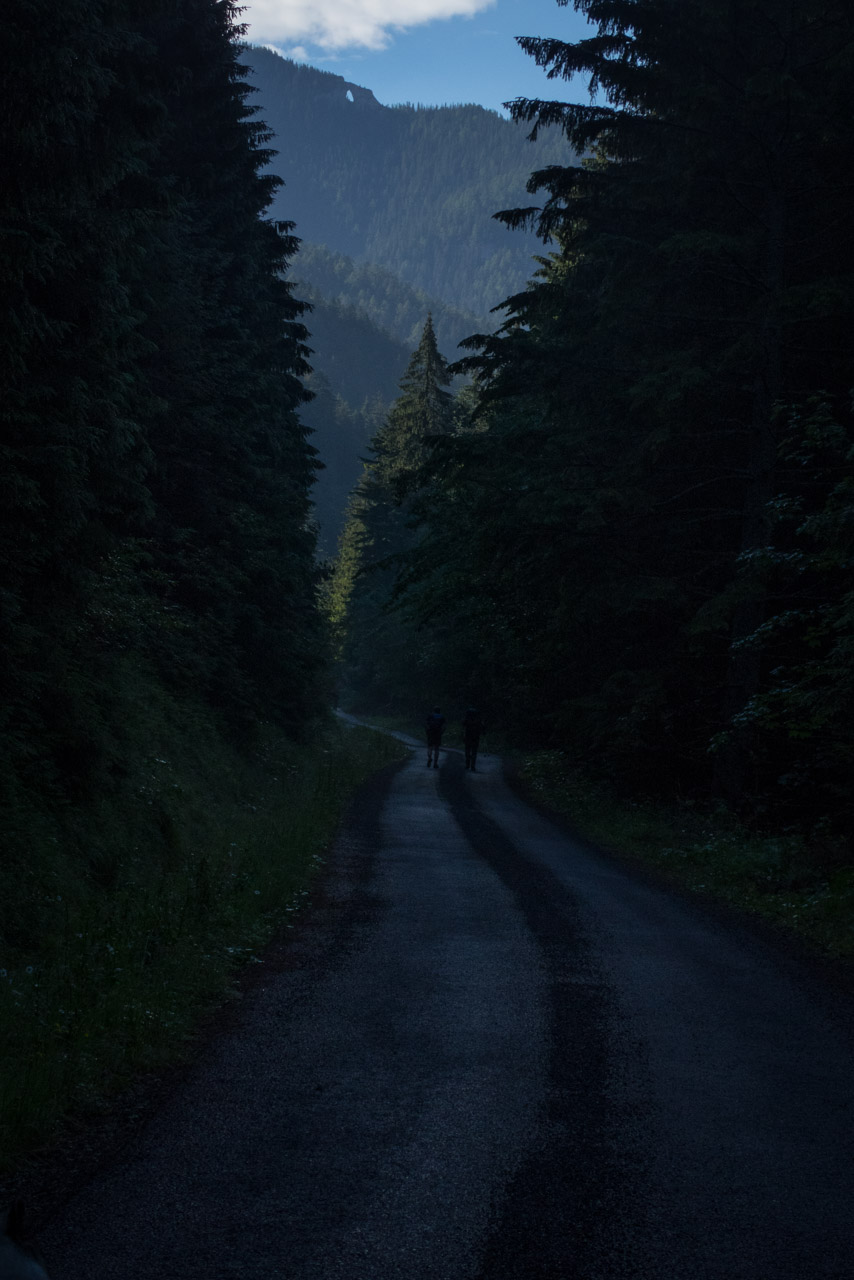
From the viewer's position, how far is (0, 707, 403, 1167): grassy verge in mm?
4816

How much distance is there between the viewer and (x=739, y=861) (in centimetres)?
1238

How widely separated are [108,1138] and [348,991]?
259 cm

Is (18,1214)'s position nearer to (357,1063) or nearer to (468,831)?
(357,1063)

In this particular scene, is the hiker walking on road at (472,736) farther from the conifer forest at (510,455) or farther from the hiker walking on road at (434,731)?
the conifer forest at (510,455)

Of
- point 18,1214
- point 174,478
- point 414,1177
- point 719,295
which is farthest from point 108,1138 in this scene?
point 719,295

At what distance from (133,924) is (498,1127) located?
3.85 metres

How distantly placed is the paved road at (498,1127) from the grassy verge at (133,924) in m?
0.46

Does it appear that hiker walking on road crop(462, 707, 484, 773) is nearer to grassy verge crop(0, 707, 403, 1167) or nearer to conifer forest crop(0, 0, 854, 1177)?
conifer forest crop(0, 0, 854, 1177)

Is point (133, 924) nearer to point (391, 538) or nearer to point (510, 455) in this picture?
point (510, 455)

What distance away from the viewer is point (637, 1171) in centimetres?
410

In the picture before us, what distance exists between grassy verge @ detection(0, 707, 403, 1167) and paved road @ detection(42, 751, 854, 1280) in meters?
0.46

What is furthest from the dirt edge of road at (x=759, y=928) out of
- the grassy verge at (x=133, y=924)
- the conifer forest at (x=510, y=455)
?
the grassy verge at (x=133, y=924)

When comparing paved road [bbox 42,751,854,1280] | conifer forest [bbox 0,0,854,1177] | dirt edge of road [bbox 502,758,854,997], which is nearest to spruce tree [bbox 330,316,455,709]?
conifer forest [bbox 0,0,854,1177]

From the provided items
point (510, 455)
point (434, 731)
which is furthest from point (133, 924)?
point (434, 731)
